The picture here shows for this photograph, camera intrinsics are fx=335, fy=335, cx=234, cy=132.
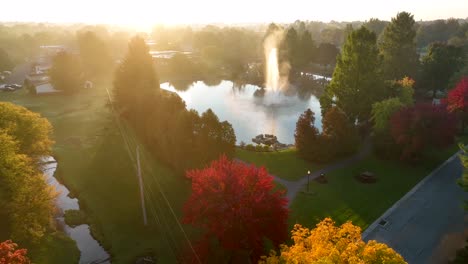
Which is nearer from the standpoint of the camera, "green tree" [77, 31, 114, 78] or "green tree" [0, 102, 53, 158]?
"green tree" [0, 102, 53, 158]

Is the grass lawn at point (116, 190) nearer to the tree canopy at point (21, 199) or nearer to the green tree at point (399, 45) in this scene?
the tree canopy at point (21, 199)

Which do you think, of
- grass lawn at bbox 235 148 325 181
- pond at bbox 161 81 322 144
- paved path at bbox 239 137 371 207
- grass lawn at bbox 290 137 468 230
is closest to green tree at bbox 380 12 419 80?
pond at bbox 161 81 322 144

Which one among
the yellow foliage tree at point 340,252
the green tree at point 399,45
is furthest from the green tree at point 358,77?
the yellow foliage tree at point 340,252

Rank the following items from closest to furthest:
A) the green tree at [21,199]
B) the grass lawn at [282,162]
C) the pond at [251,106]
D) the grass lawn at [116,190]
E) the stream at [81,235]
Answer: the green tree at [21,199]
the stream at [81,235]
the grass lawn at [116,190]
the grass lawn at [282,162]
the pond at [251,106]

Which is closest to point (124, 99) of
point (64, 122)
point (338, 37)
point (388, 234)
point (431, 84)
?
point (64, 122)

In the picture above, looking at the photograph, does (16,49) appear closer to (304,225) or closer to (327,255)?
(304,225)

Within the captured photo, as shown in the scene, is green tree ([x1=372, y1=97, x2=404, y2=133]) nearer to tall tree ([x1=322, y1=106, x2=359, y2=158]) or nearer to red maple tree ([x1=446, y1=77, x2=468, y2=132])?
tall tree ([x1=322, y1=106, x2=359, y2=158])

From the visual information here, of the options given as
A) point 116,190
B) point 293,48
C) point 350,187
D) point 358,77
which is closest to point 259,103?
point 358,77
